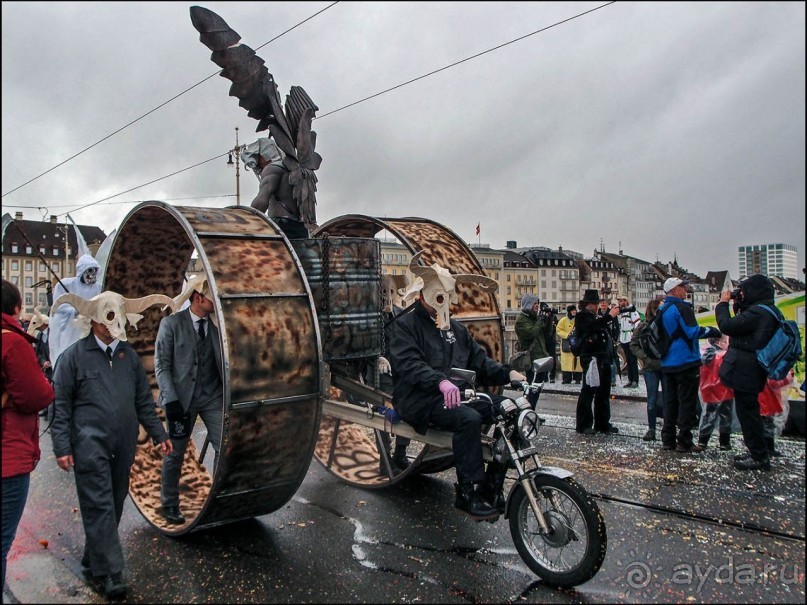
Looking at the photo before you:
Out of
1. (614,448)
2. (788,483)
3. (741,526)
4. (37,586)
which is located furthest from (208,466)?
(788,483)

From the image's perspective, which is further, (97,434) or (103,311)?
(103,311)

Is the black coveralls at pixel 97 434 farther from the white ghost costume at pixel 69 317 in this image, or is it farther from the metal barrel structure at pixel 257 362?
the white ghost costume at pixel 69 317

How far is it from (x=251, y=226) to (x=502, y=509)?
2792 millimetres

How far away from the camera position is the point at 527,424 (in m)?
4.59

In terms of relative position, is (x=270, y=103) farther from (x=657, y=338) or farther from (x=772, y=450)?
(x=772, y=450)

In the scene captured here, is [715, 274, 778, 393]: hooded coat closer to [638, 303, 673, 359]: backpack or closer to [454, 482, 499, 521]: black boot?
[638, 303, 673, 359]: backpack

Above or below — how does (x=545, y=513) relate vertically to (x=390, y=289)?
below

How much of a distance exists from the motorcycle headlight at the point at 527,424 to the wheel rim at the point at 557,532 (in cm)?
38

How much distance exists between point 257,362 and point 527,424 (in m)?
1.87

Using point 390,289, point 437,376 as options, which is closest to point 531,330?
point 390,289

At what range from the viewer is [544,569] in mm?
4230

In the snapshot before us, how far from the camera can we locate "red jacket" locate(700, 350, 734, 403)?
8.02 metres

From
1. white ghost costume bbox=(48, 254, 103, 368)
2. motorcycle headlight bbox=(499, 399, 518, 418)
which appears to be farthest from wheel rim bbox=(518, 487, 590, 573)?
white ghost costume bbox=(48, 254, 103, 368)

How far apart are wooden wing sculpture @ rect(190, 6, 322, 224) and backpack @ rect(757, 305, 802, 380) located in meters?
4.78
